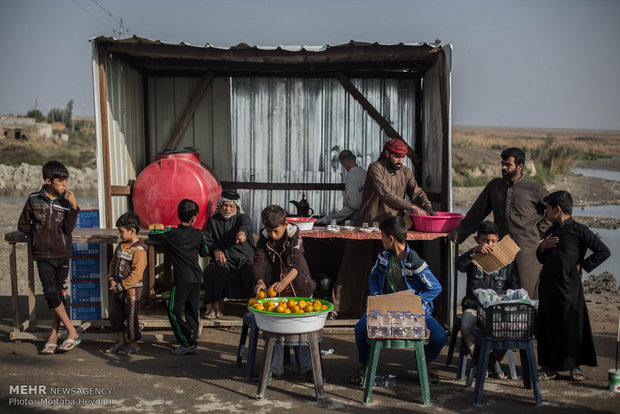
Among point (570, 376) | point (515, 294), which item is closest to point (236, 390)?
point (515, 294)

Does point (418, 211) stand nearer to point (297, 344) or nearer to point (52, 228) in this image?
point (297, 344)

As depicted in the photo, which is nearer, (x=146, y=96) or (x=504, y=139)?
(x=146, y=96)

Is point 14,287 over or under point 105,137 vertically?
under

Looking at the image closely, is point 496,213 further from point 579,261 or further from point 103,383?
point 103,383

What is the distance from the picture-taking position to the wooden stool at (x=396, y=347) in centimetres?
471

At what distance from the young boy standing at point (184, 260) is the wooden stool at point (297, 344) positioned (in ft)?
4.37

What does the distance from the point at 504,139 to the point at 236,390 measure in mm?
51849

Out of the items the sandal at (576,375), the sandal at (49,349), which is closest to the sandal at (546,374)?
the sandal at (576,375)

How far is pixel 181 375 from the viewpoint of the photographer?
17.9ft

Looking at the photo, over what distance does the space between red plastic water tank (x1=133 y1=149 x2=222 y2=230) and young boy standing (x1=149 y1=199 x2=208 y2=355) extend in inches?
66.8

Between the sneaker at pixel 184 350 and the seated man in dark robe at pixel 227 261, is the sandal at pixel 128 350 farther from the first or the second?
the seated man in dark robe at pixel 227 261

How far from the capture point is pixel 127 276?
5918mm
